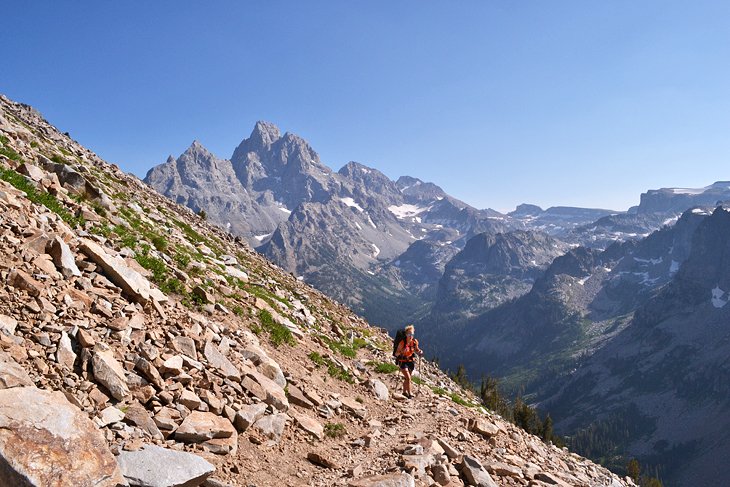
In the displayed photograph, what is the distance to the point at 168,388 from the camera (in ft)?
35.6

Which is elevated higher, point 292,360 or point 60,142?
point 60,142

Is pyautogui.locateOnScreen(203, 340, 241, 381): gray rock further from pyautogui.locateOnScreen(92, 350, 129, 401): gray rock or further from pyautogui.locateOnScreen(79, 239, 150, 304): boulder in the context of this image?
pyautogui.locateOnScreen(92, 350, 129, 401): gray rock

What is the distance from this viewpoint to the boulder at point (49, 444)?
21.9ft

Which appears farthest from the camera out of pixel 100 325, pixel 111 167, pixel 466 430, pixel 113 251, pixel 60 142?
pixel 111 167

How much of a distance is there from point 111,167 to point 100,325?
3926cm

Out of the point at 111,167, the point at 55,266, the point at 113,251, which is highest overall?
the point at 111,167

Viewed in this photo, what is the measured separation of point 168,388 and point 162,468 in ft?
9.44

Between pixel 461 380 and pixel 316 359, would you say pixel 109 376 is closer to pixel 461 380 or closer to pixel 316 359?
pixel 316 359

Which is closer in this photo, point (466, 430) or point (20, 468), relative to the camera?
point (20, 468)

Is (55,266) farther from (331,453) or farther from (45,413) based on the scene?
(331,453)

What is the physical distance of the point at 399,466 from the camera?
491 inches

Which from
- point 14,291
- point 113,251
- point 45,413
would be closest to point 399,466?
point 45,413

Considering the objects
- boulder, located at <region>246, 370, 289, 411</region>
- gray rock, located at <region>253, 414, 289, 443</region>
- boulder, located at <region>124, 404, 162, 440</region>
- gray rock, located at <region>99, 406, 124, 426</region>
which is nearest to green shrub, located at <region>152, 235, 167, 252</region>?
boulder, located at <region>246, 370, 289, 411</region>

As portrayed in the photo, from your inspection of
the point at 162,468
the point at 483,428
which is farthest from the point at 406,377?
the point at 162,468
